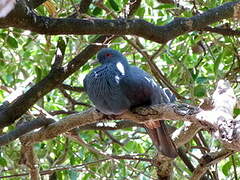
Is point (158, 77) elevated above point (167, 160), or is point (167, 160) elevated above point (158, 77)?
point (158, 77)

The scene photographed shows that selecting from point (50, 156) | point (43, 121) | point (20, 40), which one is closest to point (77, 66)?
point (43, 121)

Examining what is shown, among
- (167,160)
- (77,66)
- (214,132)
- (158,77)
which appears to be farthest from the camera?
(158,77)

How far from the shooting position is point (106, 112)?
106 inches

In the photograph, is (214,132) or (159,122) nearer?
(214,132)

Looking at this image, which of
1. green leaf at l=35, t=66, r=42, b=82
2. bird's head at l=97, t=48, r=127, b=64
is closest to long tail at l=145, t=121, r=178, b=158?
bird's head at l=97, t=48, r=127, b=64

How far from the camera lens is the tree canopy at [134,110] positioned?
2.23m

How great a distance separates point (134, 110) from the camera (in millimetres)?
2619

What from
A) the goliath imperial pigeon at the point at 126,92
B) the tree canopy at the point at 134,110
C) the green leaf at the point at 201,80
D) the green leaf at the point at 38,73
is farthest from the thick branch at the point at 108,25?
the green leaf at the point at 38,73

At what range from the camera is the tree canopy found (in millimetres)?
2232

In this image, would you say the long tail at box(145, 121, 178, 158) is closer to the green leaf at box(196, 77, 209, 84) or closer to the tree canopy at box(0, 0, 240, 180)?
the tree canopy at box(0, 0, 240, 180)

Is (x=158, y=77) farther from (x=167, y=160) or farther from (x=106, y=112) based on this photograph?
(x=106, y=112)

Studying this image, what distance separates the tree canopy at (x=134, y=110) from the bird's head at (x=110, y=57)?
0.08 meters

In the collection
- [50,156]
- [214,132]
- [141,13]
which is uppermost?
[141,13]

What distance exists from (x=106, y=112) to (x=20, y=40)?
6.10 feet
